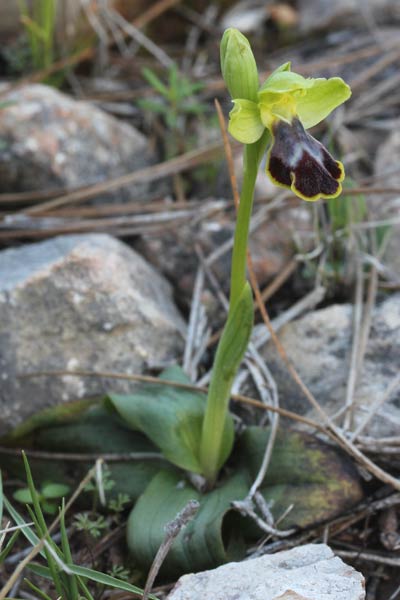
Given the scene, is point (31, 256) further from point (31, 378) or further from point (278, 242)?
point (278, 242)

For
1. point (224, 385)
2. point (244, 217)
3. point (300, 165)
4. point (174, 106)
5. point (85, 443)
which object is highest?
point (300, 165)

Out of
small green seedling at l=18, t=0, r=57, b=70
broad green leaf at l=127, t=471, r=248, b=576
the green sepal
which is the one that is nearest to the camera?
the green sepal

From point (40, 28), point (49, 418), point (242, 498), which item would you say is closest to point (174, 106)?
point (40, 28)

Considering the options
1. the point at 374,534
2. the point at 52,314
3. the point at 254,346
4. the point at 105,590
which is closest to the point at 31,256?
the point at 52,314

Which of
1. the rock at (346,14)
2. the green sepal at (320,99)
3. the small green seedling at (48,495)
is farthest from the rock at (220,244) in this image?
the rock at (346,14)

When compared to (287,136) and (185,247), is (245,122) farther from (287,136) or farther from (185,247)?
(185,247)

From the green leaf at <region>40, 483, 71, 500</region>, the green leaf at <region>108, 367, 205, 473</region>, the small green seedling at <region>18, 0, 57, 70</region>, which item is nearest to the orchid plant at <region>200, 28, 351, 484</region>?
the green leaf at <region>108, 367, 205, 473</region>

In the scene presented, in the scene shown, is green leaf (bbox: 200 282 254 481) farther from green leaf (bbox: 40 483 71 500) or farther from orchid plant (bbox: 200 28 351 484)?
green leaf (bbox: 40 483 71 500)
